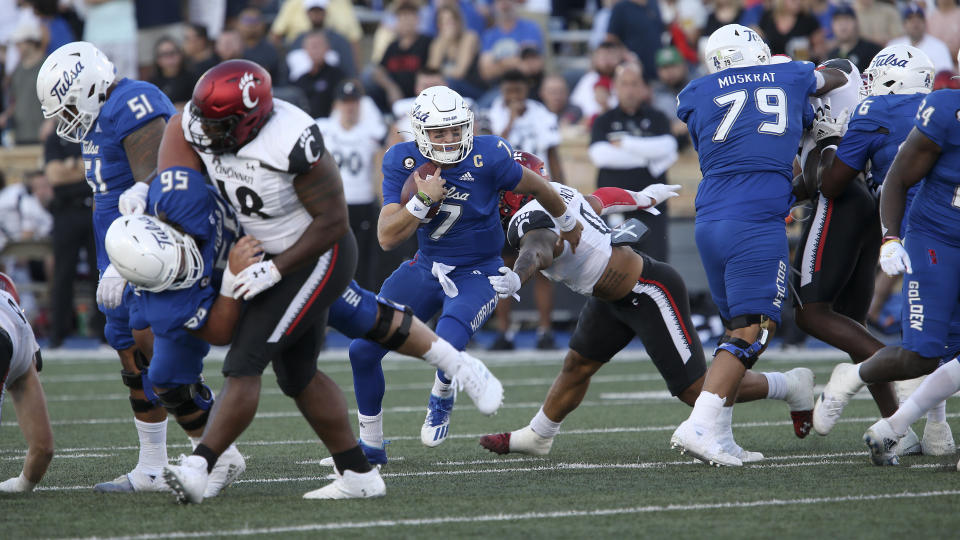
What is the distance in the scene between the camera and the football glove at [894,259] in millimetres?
5332

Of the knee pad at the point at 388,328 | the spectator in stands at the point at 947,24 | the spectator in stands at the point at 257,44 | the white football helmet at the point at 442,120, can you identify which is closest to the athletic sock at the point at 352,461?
the knee pad at the point at 388,328

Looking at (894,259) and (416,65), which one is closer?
(894,259)

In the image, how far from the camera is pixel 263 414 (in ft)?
27.6

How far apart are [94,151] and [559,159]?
7016 millimetres

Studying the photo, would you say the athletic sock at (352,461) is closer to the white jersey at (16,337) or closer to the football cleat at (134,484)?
the football cleat at (134,484)

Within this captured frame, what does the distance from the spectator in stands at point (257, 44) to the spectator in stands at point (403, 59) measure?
3.88 ft

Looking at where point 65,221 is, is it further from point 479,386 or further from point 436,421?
point 479,386

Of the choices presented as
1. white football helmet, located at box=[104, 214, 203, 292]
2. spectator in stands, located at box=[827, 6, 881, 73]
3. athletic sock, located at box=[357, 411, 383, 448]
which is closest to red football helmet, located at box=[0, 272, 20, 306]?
white football helmet, located at box=[104, 214, 203, 292]

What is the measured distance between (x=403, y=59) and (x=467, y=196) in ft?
26.5

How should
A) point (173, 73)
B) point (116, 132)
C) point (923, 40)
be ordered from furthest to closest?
point (173, 73)
point (923, 40)
point (116, 132)

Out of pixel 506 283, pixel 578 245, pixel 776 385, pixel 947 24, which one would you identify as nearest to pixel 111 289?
pixel 506 283

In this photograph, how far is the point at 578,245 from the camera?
20.2 ft

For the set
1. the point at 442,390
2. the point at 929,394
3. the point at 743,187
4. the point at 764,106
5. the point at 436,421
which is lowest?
the point at 436,421

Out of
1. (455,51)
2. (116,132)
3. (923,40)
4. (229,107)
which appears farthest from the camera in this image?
(455,51)
